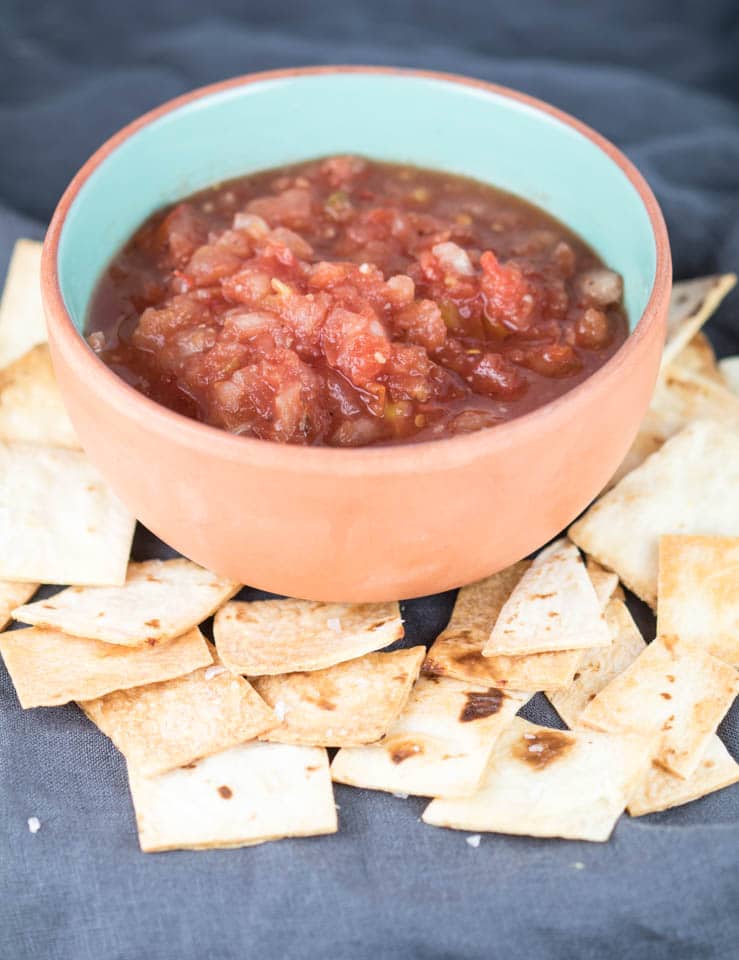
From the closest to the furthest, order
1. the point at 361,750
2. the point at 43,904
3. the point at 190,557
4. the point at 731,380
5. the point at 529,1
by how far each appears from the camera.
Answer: the point at 43,904 < the point at 361,750 < the point at 190,557 < the point at 731,380 < the point at 529,1

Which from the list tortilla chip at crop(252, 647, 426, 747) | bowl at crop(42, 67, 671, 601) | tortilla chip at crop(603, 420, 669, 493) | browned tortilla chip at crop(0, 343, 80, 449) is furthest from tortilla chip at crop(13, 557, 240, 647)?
tortilla chip at crop(603, 420, 669, 493)

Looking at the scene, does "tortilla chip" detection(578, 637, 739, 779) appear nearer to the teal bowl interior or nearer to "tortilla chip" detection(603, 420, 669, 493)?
"tortilla chip" detection(603, 420, 669, 493)

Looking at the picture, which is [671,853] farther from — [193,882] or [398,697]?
[193,882]

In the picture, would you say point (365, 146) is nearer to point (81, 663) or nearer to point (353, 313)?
point (353, 313)

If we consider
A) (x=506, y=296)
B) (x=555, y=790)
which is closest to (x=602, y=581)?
(x=555, y=790)

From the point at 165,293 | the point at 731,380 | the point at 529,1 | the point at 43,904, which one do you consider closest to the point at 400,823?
the point at 43,904
